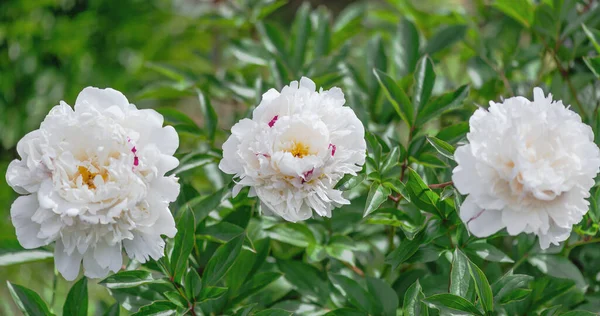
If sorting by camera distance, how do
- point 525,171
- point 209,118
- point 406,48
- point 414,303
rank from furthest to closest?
point 406,48, point 209,118, point 414,303, point 525,171

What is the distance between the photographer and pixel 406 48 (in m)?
1.11

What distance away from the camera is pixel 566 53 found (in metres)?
1.04

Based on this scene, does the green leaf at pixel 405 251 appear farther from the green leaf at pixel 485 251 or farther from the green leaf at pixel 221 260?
the green leaf at pixel 221 260

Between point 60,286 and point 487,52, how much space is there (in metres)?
1.23

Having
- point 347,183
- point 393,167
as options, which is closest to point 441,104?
point 393,167

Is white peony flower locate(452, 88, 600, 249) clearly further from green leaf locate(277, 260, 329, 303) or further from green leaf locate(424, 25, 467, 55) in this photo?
green leaf locate(424, 25, 467, 55)

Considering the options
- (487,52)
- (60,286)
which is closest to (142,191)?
(487,52)

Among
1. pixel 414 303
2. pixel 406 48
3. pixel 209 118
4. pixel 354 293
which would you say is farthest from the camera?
pixel 406 48

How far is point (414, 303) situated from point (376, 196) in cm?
12

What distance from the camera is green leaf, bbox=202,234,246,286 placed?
768mm

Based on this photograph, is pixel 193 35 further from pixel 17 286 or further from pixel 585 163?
pixel 585 163

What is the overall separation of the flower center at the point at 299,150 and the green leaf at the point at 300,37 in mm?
472

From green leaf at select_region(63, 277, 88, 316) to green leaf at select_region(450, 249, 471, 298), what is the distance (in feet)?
1.39

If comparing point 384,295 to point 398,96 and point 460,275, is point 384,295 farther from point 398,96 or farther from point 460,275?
point 398,96
